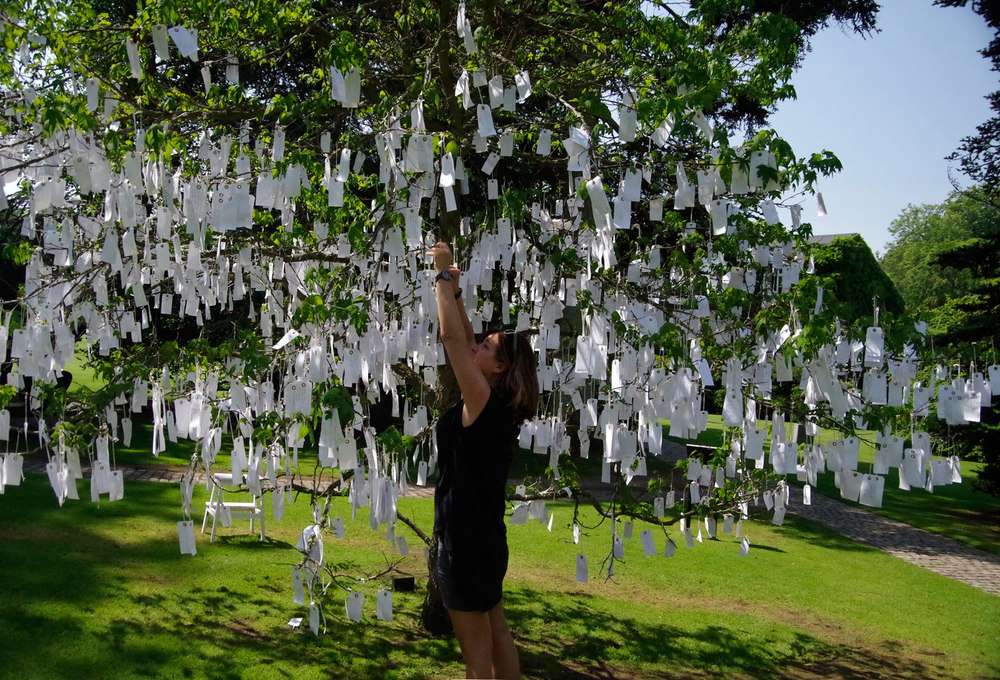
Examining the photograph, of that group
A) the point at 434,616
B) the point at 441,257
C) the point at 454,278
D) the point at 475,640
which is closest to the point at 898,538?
the point at 434,616

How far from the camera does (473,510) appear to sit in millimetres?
2957

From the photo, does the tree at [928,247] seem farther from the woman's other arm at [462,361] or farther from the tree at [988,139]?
the woman's other arm at [462,361]

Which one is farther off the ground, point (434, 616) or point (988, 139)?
point (988, 139)

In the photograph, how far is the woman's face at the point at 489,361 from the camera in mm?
3166

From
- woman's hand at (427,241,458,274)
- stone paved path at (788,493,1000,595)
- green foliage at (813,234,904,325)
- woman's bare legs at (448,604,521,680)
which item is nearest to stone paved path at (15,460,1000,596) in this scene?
stone paved path at (788,493,1000,595)

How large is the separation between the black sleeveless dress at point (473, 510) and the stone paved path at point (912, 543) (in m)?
7.10

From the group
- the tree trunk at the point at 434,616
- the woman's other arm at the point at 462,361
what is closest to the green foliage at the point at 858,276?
the tree trunk at the point at 434,616

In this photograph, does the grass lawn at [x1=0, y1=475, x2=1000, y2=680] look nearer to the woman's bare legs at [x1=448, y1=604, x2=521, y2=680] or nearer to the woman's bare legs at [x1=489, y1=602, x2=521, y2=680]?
the woman's bare legs at [x1=489, y1=602, x2=521, y2=680]

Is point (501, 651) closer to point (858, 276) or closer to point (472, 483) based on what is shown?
point (472, 483)

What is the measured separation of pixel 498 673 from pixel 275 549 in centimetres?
448

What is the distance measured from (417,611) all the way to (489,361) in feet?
10.5

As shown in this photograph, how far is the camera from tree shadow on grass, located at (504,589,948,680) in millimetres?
4926

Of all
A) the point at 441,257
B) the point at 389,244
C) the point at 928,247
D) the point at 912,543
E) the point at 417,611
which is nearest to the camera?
the point at 441,257

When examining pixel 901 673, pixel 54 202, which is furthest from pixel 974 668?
pixel 54 202
